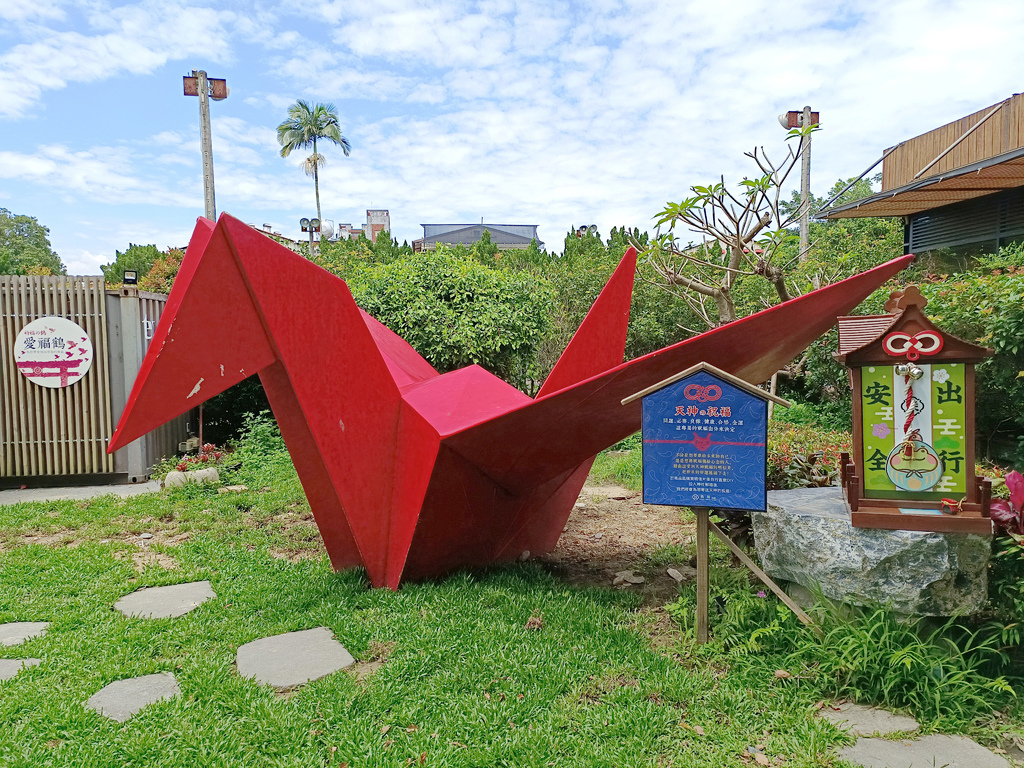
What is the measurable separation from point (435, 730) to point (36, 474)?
776cm

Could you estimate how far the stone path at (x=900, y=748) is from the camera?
2.38 meters

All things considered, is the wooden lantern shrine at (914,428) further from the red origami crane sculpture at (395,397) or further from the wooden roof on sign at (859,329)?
the red origami crane sculpture at (395,397)

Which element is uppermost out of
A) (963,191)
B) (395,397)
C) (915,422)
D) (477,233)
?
(477,233)

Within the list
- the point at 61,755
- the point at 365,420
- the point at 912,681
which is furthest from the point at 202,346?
the point at 912,681

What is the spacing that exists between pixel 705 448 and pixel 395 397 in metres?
2.08

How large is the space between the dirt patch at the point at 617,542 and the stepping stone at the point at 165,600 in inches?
95.8

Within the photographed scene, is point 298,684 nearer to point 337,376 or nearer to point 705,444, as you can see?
point 337,376

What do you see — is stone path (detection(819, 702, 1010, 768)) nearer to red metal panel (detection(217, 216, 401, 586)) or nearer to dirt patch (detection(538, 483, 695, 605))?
dirt patch (detection(538, 483, 695, 605))

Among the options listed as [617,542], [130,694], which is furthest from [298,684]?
[617,542]

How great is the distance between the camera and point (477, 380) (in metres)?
4.55

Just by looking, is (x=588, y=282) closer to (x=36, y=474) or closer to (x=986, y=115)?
(x=986, y=115)

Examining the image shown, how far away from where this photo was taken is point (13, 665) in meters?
3.17

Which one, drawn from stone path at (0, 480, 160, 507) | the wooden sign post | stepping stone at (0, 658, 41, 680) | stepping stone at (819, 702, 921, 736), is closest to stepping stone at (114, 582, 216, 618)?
stepping stone at (0, 658, 41, 680)

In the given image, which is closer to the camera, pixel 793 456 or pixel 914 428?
pixel 914 428
